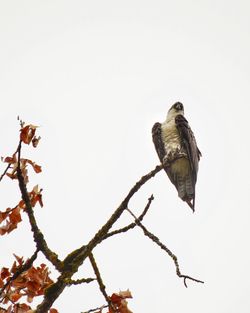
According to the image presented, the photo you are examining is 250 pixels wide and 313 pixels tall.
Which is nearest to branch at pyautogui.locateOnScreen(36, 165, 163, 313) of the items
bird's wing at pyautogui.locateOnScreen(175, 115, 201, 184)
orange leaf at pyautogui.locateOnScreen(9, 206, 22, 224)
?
orange leaf at pyautogui.locateOnScreen(9, 206, 22, 224)

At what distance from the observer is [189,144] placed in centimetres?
1066

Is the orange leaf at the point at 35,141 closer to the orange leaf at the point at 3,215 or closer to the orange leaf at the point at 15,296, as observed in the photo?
the orange leaf at the point at 3,215

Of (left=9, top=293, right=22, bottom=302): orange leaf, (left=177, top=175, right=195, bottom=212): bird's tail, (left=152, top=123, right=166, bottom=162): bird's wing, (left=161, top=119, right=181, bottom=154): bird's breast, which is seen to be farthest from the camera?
(left=152, top=123, right=166, bottom=162): bird's wing

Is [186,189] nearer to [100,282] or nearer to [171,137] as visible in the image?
[171,137]

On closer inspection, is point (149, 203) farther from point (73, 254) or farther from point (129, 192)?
point (73, 254)

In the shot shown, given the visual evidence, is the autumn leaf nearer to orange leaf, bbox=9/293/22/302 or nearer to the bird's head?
orange leaf, bbox=9/293/22/302

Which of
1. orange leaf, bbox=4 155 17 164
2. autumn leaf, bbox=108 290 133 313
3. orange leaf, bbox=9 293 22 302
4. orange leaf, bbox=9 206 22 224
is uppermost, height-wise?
orange leaf, bbox=4 155 17 164

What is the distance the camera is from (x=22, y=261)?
135 inches

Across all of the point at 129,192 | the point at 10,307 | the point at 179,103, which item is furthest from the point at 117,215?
the point at 179,103

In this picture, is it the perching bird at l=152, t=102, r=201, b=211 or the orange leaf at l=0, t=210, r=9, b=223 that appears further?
the perching bird at l=152, t=102, r=201, b=211

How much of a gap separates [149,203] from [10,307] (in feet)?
4.61

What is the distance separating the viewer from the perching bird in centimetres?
1025

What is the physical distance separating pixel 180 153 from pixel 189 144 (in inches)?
15.4

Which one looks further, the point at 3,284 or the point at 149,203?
the point at 149,203
